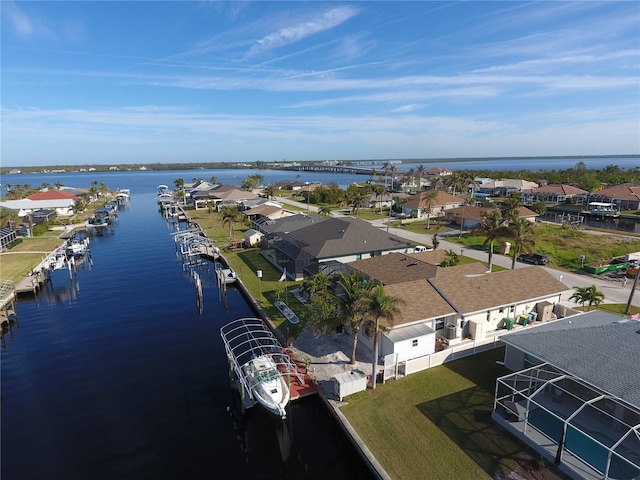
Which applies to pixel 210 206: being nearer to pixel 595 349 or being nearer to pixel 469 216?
pixel 469 216

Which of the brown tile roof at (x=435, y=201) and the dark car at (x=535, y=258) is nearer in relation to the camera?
the dark car at (x=535, y=258)

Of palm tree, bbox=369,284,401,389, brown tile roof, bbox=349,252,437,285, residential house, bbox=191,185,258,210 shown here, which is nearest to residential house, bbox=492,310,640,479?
palm tree, bbox=369,284,401,389

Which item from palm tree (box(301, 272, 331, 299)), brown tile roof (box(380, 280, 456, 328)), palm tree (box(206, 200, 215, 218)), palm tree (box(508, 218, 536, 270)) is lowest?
palm tree (box(206, 200, 215, 218))

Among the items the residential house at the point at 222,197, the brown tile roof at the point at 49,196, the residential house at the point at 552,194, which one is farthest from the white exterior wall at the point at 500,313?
the brown tile roof at the point at 49,196

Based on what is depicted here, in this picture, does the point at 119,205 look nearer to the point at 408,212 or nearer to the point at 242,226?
the point at 242,226

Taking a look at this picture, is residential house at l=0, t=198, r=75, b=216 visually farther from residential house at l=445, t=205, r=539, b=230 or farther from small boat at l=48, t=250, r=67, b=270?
residential house at l=445, t=205, r=539, b=230

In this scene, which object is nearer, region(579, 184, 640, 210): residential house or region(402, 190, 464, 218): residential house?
region(402, 190, 464, 218): residential house

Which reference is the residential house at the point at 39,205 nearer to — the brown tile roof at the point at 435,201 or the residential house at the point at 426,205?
the residential house at the point at 426,205
